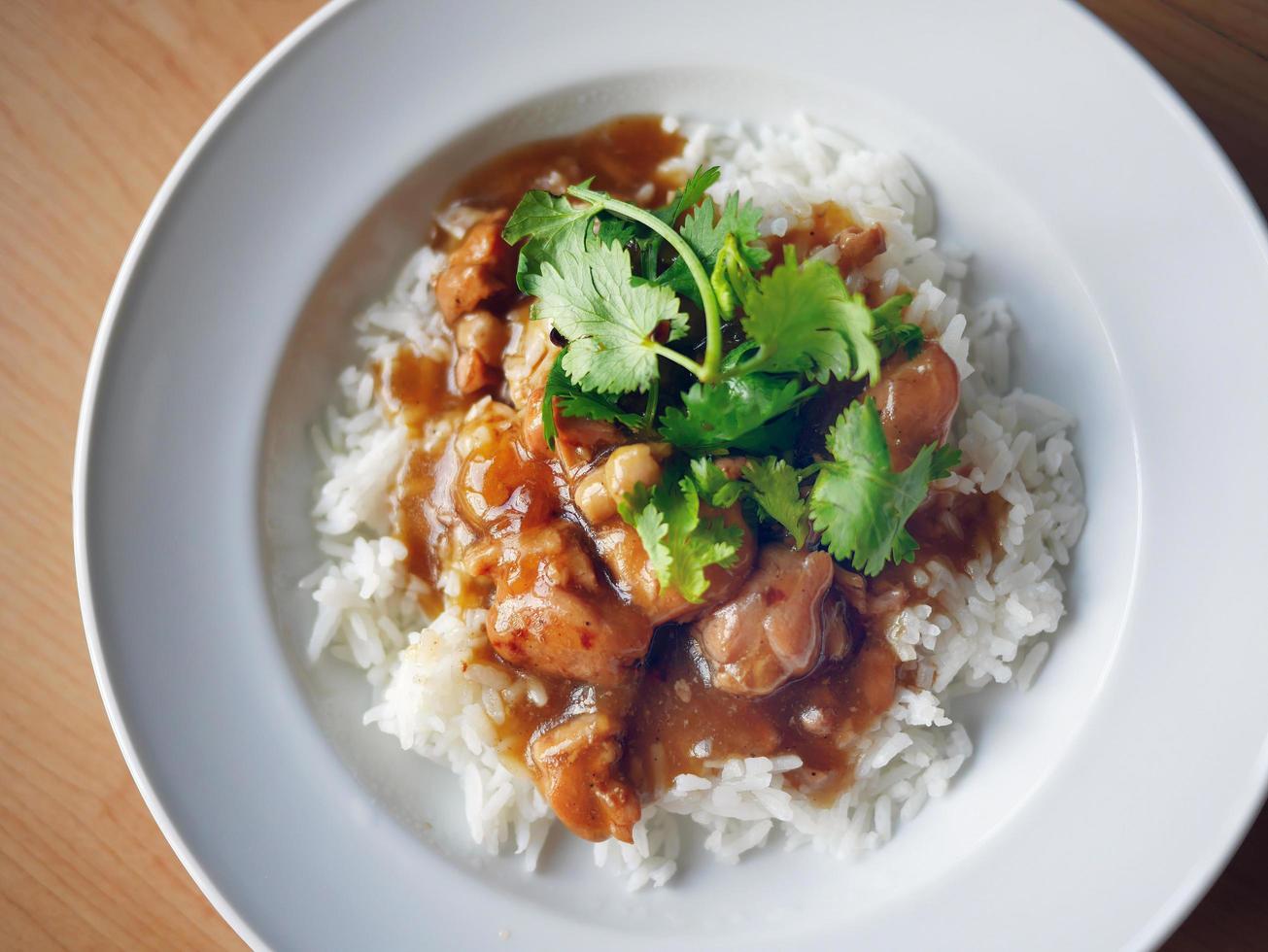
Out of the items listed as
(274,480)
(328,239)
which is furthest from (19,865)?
(328,239)

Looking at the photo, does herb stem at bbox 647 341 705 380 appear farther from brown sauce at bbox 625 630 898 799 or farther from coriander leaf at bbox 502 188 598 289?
brown sauce at bbox 625 630 898 799

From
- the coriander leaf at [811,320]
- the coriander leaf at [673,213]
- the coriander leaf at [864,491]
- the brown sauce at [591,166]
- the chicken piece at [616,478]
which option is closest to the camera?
the coriander leaf at [811,320]

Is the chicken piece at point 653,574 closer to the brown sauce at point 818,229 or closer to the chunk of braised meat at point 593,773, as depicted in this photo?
the chunk of braised meat at point 593,773

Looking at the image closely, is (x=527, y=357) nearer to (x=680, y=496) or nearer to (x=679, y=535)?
(x=680, y=496)

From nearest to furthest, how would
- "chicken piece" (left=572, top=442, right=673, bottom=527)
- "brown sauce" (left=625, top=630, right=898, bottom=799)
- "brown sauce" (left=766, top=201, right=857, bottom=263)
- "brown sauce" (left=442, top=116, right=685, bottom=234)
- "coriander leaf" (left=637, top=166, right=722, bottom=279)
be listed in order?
"chicken piece" (left=572, top=442, right=673, bottom=527) → "coriander leaf" (left=637, top=166, right=722, bottom=279) → "brown sauce" (left=625, top=630, right=898, bottom=799) → "brown sauce" (left=766, top=201, right=857, bottom=263) → "brown sauce" (left=442, top=116, right=685, bottom=234)

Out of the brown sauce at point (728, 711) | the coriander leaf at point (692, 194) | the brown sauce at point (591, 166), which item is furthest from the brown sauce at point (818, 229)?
the brown sauce at point (728, 711)

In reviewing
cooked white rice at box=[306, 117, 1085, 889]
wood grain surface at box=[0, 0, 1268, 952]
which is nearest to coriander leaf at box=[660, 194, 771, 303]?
cooked white rice at box=[306, 117, 1085, 889]
